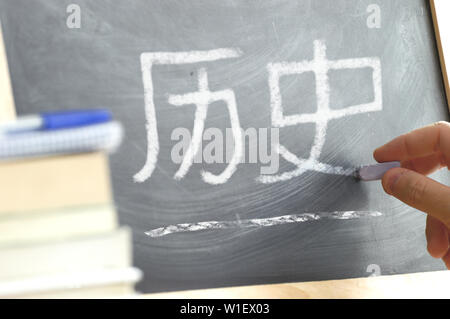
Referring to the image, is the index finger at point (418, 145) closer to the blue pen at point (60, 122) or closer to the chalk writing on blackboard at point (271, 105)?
the chalk writing on blackboard at point (271, 105)

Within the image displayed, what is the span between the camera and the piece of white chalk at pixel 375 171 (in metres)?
0.78

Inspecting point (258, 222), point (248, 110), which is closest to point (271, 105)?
point (248, 110)

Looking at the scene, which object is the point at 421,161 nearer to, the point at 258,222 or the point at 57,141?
the point at 258,222

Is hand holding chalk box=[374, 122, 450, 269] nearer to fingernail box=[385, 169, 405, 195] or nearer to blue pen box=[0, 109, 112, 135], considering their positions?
fingernail box=[385, 169, 405, 195]

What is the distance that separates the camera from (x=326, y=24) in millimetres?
803

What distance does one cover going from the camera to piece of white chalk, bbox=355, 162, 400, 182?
0.78 meters

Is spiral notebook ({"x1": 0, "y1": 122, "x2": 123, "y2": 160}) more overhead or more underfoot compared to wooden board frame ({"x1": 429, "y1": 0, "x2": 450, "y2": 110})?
more underfoot

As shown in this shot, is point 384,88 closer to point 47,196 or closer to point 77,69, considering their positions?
point 77,69

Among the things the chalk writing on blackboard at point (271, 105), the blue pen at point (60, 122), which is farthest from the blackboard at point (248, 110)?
the blue pen at point (60, 122)

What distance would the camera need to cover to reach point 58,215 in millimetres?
313

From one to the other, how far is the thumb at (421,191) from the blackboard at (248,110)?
0.26ft

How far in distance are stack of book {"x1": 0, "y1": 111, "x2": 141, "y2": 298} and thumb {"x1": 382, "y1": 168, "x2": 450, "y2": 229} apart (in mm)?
484

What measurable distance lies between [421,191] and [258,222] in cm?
24
